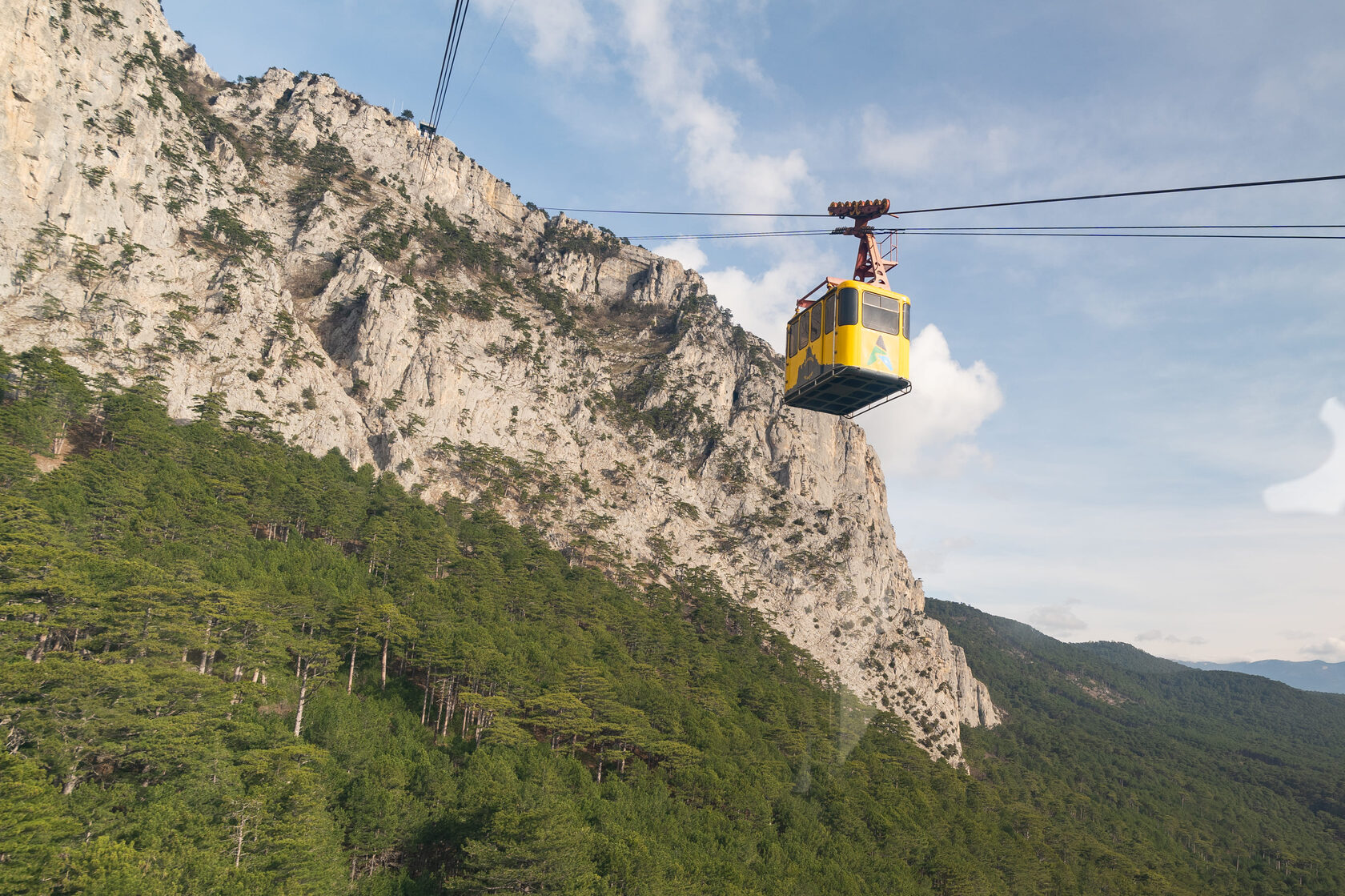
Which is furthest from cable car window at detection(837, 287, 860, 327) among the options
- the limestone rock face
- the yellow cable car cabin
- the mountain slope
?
the mountain slope

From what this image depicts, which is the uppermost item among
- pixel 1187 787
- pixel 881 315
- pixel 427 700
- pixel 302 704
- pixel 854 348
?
pixel 881 315

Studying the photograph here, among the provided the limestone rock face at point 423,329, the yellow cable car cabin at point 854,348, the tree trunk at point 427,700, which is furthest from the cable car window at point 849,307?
the limestone rock face at point 423,329

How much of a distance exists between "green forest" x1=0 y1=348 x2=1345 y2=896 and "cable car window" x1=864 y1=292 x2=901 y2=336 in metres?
25.4

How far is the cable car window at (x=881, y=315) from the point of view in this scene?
18562 millimetres

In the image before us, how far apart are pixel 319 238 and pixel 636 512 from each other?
6770 centimetres

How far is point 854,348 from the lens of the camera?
18.1m

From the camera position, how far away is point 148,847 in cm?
2114

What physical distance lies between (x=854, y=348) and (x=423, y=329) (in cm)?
9243

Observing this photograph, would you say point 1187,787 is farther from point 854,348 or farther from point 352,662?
point 854,348

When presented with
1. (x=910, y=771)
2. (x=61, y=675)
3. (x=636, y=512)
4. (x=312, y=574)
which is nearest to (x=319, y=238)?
(x=636, y=512)

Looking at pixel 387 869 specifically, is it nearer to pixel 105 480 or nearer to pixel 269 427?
pixel 105 480

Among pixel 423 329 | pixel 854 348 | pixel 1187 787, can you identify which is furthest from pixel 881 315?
pixel 1187 787

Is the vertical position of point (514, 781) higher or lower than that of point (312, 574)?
lower

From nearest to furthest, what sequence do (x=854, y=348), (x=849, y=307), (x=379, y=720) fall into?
(x=854, y=348), (x=849, y=307), (x=379, y=720)
